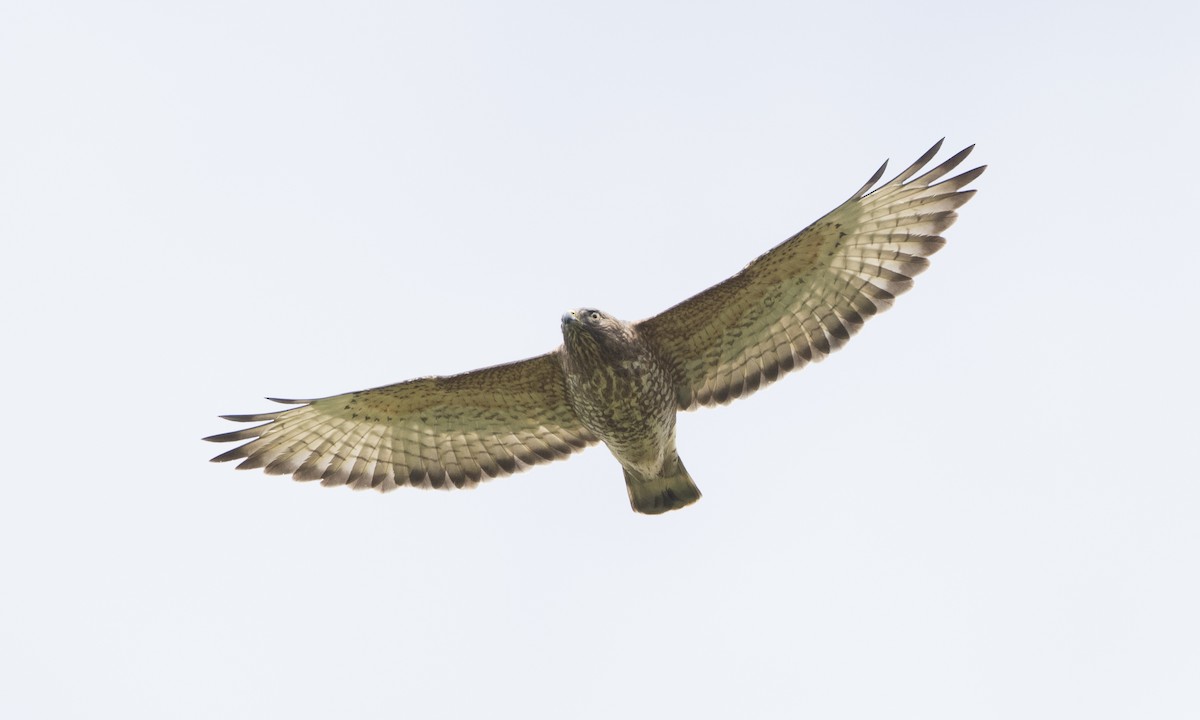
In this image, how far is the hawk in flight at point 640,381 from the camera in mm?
12945

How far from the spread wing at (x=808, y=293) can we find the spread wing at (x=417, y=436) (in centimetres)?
121

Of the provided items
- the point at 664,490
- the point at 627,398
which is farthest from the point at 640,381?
the point at 664,490

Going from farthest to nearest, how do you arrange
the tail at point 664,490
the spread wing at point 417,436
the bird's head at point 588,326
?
the tail at point 664,490 < the spread wing at point 417,436 < the bird's head at point 588,326

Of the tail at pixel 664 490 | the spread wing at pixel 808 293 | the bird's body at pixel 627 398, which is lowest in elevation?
the tail at pixel 664 490

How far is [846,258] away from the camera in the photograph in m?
13.4

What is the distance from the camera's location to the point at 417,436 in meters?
14.2

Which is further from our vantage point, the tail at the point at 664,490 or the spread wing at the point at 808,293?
the tail at the point at 664,490

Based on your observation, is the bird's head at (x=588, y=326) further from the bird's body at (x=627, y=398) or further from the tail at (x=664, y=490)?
the tail at (x=664, y=490)

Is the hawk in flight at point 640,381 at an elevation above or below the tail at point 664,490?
above

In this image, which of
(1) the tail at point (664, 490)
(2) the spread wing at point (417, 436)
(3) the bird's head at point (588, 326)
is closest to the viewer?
(3) the bird's head at point (588, 326)

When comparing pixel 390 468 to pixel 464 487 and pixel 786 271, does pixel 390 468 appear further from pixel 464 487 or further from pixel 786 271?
pixel 786 271

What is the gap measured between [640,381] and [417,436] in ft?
7.95

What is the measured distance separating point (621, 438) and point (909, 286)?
104 inches

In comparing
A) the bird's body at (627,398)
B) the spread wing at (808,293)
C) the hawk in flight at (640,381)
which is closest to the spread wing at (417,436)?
the hawk in flight at (640,381)
